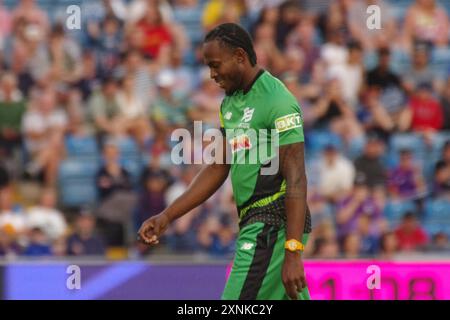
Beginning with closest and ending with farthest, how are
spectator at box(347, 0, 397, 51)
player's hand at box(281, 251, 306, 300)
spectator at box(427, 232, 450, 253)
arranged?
player's hand at box(281, 251, 306, 300) < spectator at box(427, 232, 450, 253) < spectator at box(347, 0, 397, 51)

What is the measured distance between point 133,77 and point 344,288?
16.5 feet

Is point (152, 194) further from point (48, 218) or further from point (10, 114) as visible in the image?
point (10, 114)

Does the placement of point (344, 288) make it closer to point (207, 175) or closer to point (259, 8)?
point (207, 175)

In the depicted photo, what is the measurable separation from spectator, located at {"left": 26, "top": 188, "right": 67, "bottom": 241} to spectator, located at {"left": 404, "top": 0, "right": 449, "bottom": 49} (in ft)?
15.0

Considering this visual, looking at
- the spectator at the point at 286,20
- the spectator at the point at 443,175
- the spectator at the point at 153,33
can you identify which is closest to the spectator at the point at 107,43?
the spectator at the point at 153,33

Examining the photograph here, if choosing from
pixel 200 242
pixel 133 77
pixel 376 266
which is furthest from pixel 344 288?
pixel 133 77

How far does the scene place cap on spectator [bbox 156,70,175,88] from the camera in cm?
1352

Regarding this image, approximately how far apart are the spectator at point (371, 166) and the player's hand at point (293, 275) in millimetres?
6737

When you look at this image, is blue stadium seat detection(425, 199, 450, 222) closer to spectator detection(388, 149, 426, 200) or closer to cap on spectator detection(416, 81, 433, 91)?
spectator detection(388, 149, 426, 200)

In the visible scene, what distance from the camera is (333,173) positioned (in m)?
12.9

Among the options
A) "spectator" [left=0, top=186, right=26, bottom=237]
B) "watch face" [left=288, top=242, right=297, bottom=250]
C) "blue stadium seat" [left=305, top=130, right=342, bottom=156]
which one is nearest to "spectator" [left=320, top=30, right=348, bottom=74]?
"blue stadium seat" [left=305, top=130, right=342, bottom=156]

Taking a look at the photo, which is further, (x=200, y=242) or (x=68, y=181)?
(x=68, y=181)

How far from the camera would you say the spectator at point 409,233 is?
1234cm

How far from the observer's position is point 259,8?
14.5 metres
